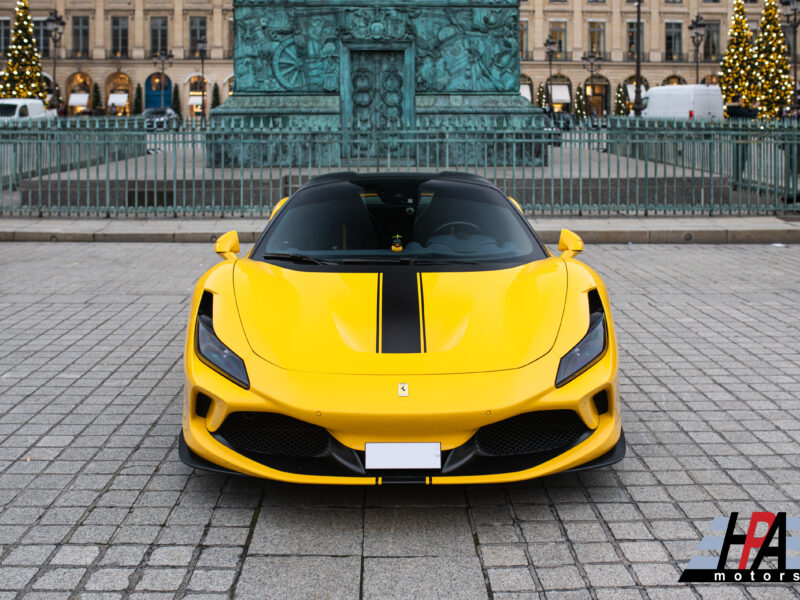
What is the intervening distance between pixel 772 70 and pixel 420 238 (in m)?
43.9

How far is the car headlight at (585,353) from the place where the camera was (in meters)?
3.78

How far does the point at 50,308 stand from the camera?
834cm

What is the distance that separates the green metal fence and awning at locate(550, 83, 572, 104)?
62425 mm

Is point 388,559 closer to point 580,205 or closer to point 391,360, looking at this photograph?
point 391,360

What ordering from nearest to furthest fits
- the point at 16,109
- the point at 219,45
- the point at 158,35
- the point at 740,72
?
the point at 16,109
the point at 740,72
the point at 158,35
the point at 219,45

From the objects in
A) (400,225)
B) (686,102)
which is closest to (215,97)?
(686,102)

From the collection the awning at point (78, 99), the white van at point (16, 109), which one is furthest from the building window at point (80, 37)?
the white van at point (16, 109)

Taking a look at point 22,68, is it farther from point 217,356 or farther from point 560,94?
point 217,356

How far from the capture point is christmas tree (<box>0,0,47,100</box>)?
5156 centimetres

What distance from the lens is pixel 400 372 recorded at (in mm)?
3719

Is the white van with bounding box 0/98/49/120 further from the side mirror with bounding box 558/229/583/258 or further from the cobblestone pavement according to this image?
the side mirror with bounding box 558/229/583/258

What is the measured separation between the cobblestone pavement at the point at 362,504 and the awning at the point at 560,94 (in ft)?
239
